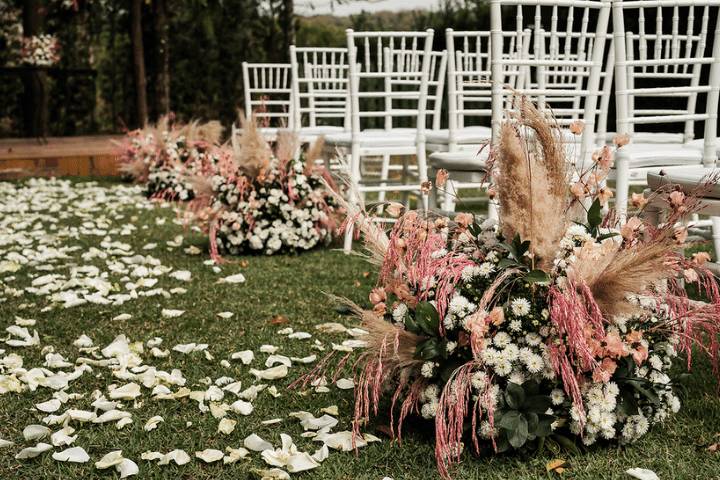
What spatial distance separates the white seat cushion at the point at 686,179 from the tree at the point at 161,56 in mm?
7217

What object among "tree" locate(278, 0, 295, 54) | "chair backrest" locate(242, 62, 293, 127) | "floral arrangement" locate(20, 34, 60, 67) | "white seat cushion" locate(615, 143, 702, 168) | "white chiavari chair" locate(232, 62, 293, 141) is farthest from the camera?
"tree" locate(278, 0, 295, 54)

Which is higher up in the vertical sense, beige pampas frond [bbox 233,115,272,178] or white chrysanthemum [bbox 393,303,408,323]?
beige pampas frond [bbox 233,115,272,178]

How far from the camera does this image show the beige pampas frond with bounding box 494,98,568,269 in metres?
1.75

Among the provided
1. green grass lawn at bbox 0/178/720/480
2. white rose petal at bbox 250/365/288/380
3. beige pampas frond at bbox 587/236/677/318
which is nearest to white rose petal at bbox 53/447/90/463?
green grass lawn at bbox 0/178/720/480

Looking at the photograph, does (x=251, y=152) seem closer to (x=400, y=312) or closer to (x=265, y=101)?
(x=265, y=101)

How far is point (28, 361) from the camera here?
2646mm

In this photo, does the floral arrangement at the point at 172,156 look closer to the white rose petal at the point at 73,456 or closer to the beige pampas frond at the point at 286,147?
the beige pampas frond at the point at 286,147

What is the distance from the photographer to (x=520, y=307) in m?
1.81

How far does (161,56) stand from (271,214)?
5115 mm

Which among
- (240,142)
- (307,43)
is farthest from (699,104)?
(307,43)

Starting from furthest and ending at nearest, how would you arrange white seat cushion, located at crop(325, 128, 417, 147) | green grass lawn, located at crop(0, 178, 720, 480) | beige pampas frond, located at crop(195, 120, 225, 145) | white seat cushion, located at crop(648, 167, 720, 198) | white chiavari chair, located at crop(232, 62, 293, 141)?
beige pampas frond, located at crop(195, 120, 225, 145)
white chiavari chair, located at crop(232, 62, 293, 141)
white seat cushion, located at crop(325, 128, 417, 147)
white seat cushion, located at crop(648, 167, 720, 198)
green grass lawn, located at crop(0, 178, 720, 480)

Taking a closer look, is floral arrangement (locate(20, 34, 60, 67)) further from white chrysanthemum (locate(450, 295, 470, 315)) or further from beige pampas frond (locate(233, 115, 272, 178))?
white chrysanthemum (locate(450, 295, 470, 315))

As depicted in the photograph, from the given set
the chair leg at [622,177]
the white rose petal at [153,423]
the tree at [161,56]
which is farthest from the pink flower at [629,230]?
the tree at [161,56]

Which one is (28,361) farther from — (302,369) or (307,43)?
(307,43)
